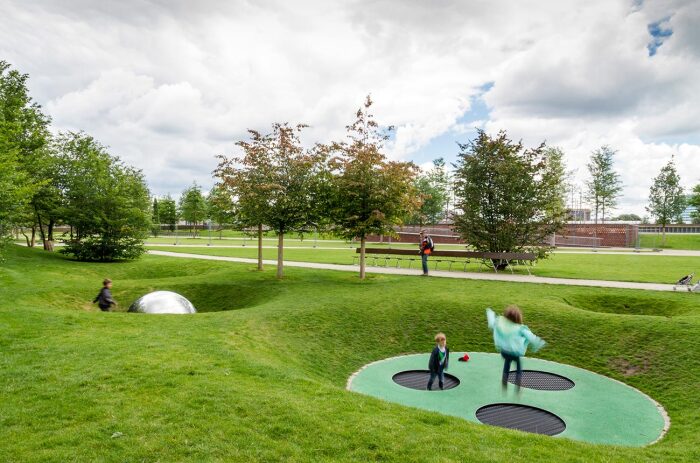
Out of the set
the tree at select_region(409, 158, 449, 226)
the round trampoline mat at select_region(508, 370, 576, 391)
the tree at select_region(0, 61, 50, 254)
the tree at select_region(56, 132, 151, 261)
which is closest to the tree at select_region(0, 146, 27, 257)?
the tree at select_region(0, 61, 50, 254)

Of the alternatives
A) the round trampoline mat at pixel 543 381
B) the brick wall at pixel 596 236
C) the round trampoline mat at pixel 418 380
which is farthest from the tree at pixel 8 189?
the brick wall at pixel 596 236

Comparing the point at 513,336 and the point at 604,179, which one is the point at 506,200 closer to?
the point at 513,336

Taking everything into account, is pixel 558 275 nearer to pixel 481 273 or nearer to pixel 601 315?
pixel 481 273

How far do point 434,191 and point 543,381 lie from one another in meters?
55.9

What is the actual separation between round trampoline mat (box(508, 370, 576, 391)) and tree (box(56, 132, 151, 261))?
2605cm

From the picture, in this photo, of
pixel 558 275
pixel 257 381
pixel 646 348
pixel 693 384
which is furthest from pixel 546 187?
pixel 257 381

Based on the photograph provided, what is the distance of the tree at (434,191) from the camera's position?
2494 inches

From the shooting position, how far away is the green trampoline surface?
24.4 feet

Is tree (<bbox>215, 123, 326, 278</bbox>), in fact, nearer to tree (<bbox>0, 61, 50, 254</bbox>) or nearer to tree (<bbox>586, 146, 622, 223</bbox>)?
tree (<bbox>0, 61, 50, 254</bbox>)

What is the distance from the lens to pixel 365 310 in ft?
45.9

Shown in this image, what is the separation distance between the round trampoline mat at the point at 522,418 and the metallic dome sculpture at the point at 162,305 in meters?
9.54

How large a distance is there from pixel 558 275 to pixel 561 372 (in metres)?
11.2

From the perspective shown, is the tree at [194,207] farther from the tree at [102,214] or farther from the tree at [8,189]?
the tree at [8,189]

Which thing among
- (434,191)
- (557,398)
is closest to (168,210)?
(434,191)
